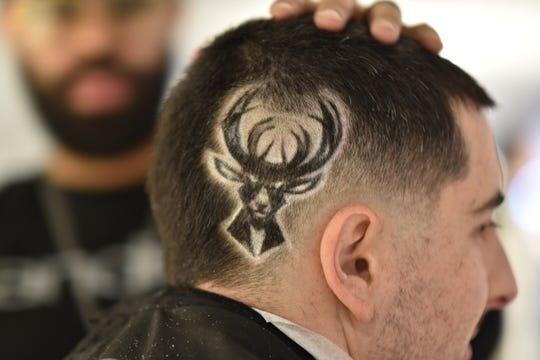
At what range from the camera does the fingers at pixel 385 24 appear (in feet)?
3.20

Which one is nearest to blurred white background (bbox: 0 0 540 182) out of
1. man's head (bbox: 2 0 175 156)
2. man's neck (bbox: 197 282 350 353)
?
man's head (bbox: 2 0 175 156)

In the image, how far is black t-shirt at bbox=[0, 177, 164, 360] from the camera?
1.86 m

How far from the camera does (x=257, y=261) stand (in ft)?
3.01

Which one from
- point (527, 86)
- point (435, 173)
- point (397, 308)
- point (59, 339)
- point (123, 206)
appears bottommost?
point (59, 339)

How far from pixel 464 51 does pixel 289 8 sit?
1534 millimetres

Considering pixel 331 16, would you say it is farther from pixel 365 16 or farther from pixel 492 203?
pixel 492 203

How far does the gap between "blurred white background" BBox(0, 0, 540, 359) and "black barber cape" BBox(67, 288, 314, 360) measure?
5.00 feet

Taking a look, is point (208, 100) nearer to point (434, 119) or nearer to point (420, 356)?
point (434, 119)

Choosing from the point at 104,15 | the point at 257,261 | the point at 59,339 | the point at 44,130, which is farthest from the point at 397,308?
the point at 44,130

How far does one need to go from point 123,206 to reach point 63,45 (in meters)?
0.45

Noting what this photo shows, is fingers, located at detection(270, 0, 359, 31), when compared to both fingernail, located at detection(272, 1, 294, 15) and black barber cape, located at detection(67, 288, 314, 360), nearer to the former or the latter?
fingernail, located at detection(272, 1, 294, 15)

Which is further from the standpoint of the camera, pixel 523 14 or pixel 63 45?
pixel 523 14

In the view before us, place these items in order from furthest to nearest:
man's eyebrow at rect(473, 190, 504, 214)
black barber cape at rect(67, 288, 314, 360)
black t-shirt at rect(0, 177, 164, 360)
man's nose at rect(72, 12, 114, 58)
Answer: man's nose at rect(72, 12, 114, 58) < black t-shirt at rect(0, 177, 164, 360) < man's eyebrow at rect(473, 190, 504, 214) < black barber cape at rect(67, 288, 314, 360)

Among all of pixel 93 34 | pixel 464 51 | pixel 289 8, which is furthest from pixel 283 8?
pixel 464 51
